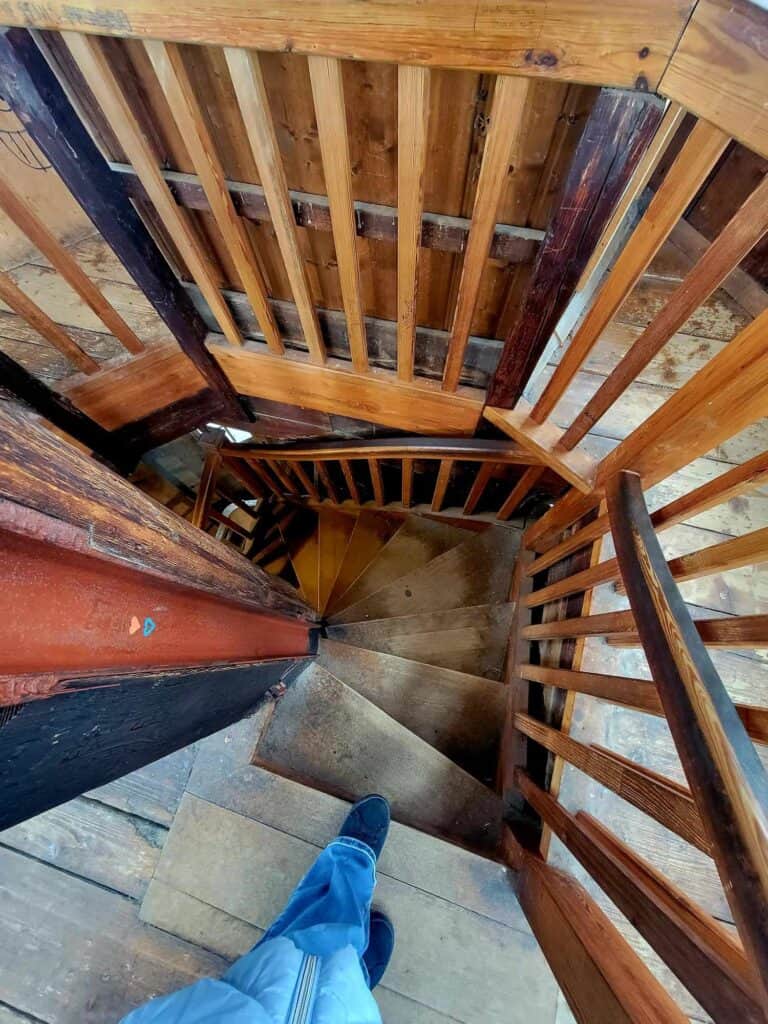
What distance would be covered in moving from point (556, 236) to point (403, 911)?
2229 mm

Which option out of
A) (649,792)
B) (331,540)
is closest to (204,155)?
(649,792)

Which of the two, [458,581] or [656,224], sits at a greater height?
[656,224]

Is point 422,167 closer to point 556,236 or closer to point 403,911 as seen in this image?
point 556,236

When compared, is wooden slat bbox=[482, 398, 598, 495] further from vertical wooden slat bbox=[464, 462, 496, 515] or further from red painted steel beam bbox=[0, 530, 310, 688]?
red painted steel beam bbox=[0, 530, 310, 688]

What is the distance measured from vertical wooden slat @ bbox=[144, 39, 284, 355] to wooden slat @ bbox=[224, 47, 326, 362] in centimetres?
12

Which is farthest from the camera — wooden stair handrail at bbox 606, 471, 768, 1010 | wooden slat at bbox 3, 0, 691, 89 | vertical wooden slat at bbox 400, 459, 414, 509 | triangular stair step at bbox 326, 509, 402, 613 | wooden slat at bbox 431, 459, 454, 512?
triangular stair step at bbox 326, 509, 402, 613

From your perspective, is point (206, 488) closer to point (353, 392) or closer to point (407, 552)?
point (407, 552)

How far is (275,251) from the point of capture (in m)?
1.69

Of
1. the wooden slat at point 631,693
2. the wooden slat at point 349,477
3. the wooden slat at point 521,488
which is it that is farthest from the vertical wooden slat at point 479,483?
the wooden slat at point 631,693

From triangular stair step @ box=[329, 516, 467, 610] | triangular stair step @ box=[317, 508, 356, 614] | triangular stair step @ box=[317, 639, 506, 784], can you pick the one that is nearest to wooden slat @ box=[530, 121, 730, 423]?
triangular stair step @ box=[317, 639, 506, 784]

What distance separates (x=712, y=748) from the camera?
69cm

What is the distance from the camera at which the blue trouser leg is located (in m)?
1.43

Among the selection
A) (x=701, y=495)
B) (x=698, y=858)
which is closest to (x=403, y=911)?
(x=698, y=858)

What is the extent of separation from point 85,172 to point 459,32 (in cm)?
116
